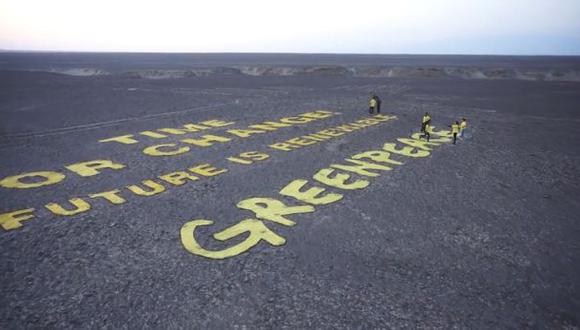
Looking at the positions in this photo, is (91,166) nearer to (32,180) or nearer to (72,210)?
(32,180)

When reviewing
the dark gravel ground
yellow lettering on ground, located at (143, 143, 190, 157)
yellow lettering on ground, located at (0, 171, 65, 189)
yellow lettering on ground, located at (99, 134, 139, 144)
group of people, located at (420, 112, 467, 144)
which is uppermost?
Answer: group of people, located at (420, 112, 467, 144)

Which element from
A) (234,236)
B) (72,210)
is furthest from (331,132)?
(72,210)

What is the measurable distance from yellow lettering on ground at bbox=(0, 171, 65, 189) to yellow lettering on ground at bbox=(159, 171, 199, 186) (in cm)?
298

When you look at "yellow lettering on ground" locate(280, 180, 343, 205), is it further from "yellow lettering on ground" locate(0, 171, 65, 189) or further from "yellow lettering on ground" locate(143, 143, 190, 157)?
"yellow lettering on ground" locate(0, 171, 65, 189)

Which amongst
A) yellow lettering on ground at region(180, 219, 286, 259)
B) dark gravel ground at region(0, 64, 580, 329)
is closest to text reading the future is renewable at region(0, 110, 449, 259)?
yellow lettering on ground at region(180, 219, 286, 259)

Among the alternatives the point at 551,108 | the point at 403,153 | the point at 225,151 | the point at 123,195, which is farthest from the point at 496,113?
the point at 123,195

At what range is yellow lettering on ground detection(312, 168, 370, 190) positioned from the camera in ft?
34.4

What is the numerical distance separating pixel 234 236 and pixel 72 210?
Result: 416 centimetres

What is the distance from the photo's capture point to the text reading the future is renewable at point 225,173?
7.93 m

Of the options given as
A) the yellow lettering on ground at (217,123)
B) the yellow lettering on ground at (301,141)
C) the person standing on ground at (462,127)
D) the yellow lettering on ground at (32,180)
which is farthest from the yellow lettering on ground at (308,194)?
the yellow lettering on ground at (217,123)

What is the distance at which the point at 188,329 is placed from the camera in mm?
5109

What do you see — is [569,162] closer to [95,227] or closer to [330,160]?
[330,160]

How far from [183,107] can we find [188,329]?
71.3 feet

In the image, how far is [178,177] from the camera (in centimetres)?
1102
